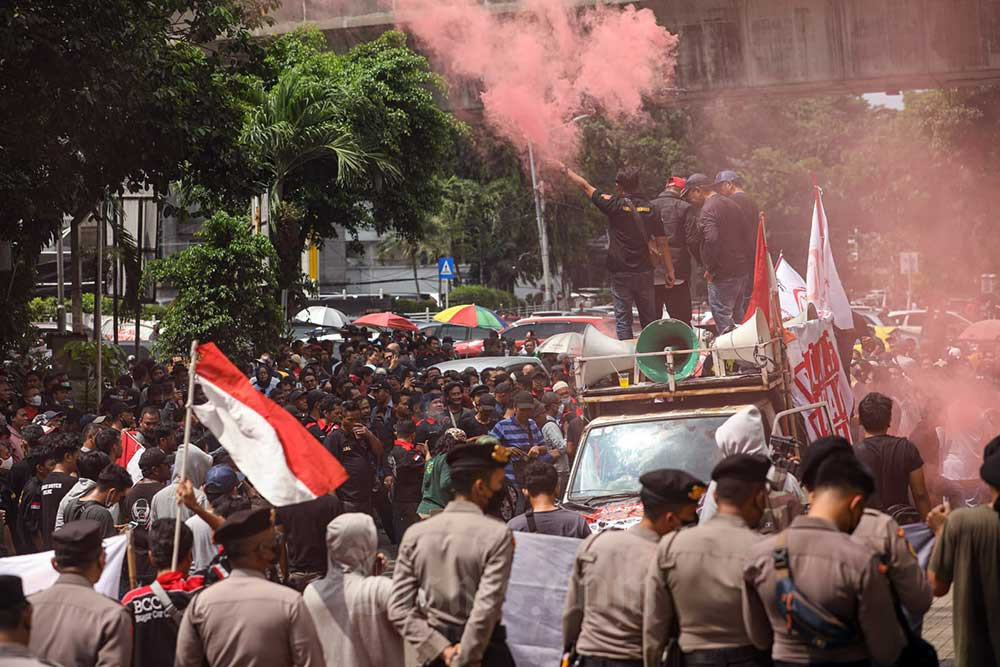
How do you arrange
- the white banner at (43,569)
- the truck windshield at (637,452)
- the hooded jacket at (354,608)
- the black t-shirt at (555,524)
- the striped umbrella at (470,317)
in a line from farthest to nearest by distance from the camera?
the striped umbrella at (470,317), the truck windshield at (637,452), the black t-shirt at (555,524), the white banner at (43,569), the hooded jacket at (354,608)

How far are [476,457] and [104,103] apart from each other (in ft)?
32.6

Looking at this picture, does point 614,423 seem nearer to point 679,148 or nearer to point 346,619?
point 346,619

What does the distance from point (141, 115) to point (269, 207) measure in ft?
31.5

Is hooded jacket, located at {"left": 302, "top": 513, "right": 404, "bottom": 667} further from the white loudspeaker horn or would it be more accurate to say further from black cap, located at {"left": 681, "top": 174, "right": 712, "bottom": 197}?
black cap, located at {"left": 681, "top": 174, "right": 712, "bottom": 197}

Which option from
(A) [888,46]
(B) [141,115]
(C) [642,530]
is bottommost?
(C) [642,530]

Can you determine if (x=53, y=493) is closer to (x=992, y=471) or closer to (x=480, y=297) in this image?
(x=992, y=471)

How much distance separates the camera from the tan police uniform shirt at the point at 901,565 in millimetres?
5039

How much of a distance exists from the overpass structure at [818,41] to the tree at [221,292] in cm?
584

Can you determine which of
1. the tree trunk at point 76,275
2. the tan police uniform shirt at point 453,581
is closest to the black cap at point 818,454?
the tan police uniform shirt at point 453,581

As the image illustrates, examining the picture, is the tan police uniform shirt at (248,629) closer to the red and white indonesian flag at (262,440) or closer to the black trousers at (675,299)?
the red and white indonesian flag at (262,440)

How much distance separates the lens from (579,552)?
241 inches

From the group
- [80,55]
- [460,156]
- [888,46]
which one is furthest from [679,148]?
[80,55]

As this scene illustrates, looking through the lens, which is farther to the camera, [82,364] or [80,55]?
[82,364]

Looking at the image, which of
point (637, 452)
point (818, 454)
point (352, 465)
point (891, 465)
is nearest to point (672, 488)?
point (818, 454)
